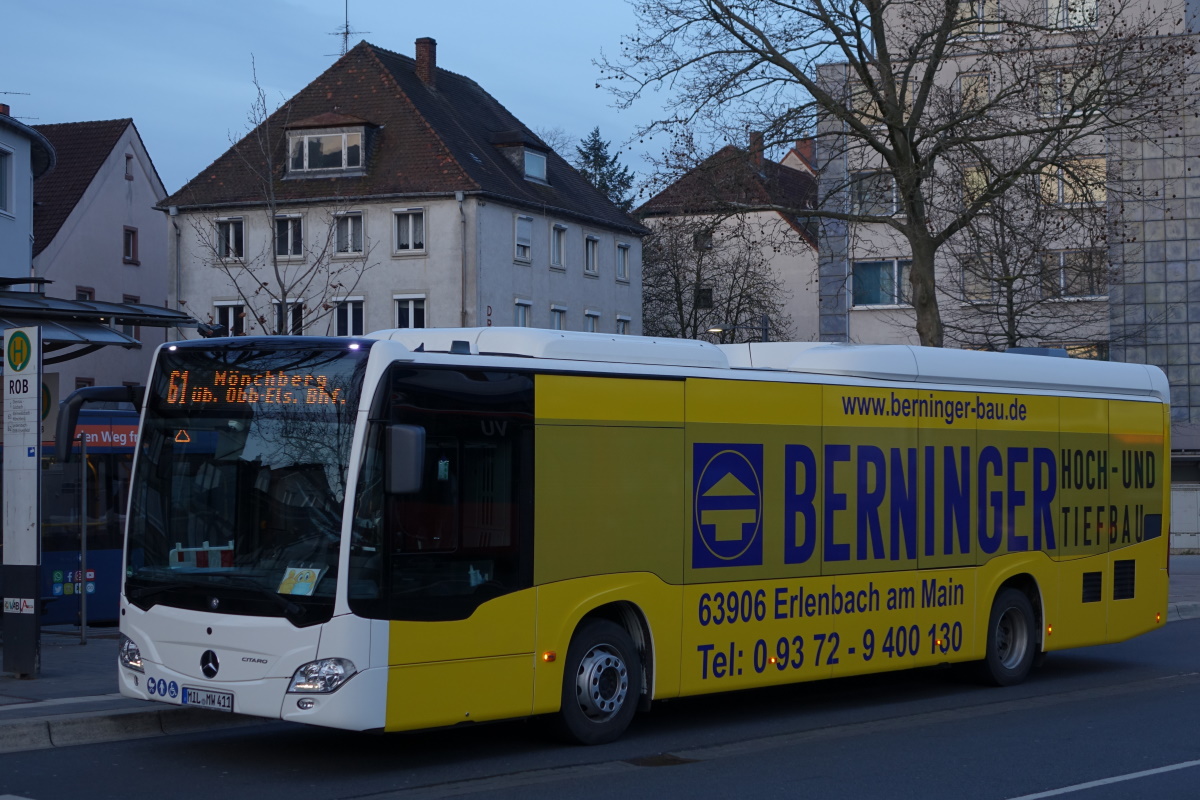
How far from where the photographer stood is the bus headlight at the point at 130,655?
10.1 meters

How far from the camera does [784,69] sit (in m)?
22.1

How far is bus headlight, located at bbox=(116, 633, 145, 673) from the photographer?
10125 mm

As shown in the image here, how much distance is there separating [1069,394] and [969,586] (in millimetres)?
2572

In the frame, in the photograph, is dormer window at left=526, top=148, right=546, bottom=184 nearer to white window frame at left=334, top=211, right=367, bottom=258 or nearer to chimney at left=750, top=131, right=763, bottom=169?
white window frame at left=334, top=211, right=367, bottom=258

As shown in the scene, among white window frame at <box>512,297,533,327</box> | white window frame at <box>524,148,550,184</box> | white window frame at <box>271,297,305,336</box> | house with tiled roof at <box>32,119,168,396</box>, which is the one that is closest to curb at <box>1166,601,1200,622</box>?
white window frame at <box>271,297,305,336</box>

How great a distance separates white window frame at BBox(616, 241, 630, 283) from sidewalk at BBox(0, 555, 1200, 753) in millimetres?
47271

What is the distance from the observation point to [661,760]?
10352 millimetres

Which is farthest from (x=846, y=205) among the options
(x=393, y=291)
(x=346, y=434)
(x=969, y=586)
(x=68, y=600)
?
(x=393, y=291)

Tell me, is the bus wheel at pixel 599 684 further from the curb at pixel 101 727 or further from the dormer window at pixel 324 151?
the dormer window at pixel 324 151

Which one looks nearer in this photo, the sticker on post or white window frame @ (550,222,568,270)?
the sticker on post

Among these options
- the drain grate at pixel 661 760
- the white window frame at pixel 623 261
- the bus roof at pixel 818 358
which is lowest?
the drain grate at pixel 661 760

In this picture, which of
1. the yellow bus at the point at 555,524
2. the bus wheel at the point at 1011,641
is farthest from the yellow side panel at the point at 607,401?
the bus wheel at the point at 1011,641

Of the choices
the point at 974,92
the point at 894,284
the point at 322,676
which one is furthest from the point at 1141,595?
the point at 894,284

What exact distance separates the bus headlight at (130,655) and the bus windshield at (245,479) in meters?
0.29
